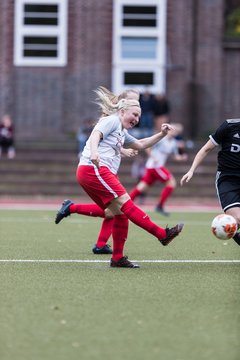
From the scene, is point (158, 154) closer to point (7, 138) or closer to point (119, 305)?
point (7, 138)

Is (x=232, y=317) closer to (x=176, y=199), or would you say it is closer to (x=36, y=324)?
(x=36, y=324)

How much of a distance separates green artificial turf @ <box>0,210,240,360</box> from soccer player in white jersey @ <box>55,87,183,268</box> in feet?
1.05

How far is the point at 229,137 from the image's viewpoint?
10172 mm

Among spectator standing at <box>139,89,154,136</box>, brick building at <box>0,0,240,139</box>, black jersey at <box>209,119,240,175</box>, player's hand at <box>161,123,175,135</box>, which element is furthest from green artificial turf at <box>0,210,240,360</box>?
brick building at <box>0,0,240,139</box>

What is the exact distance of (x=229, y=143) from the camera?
10.2 metres

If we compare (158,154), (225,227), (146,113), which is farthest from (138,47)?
(225,227)

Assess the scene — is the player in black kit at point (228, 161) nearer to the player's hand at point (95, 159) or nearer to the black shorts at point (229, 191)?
the black shorts at point (229, 191)

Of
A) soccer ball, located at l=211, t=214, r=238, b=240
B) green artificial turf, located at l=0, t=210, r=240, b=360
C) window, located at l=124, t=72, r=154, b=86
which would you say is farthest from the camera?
window, located at l=124, t=72, r=154, b=86

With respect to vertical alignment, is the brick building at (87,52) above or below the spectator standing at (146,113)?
above

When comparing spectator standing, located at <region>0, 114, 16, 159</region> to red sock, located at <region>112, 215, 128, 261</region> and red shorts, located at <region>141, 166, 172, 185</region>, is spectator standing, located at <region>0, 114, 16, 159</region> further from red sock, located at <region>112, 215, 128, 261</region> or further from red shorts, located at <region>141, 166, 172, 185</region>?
red sock, located at <region>112, 215, 128, 261</region>

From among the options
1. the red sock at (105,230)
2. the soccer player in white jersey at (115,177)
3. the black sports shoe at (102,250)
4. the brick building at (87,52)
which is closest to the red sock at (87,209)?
the red sock at (105,230)

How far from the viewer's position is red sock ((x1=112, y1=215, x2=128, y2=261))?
9.84 meters

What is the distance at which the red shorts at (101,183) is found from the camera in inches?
389

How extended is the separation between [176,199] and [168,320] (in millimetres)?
19276
